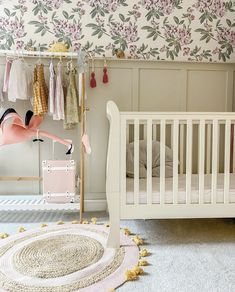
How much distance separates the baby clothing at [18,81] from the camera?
2.42 metres

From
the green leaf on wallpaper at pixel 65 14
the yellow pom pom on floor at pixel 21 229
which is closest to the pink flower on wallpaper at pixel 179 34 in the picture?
the green leaf on wallpaper at pixel 65 14

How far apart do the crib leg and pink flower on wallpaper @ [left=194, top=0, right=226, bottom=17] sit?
207 cm

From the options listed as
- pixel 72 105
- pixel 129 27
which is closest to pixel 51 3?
pixel 129 27

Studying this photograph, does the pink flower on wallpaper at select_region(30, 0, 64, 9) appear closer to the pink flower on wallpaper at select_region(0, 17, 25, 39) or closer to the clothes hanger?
the pink flower on wallpaper at select_region(0, 17, 25, 39)

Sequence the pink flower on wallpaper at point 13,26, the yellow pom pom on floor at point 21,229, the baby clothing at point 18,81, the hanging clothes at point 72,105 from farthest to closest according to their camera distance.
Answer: the pink flower on wallpaper at point 13,26
the hanging clothes at point 72,105
the baby clothing at point 18,81
the yellow pom pom on floor at point 21,229

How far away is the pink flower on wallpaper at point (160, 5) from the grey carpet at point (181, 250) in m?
1.98

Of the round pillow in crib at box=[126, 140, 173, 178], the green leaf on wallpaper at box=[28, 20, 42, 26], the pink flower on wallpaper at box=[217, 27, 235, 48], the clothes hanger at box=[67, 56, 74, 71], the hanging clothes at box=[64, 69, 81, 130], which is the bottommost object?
the round pillow in crib at box=[126, 140, 173, 178]

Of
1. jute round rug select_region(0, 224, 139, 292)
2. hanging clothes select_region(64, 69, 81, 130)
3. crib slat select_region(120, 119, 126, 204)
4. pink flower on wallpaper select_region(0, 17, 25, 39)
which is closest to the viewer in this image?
jute round rug select_region(0, 224, 139, 292)

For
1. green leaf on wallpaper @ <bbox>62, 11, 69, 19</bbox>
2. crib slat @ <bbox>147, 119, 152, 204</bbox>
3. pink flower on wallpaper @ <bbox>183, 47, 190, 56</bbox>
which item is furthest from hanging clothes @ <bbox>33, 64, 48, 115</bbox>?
pink flower on wallpaper @ <bbox>183, 47, 190, 56</bbox>

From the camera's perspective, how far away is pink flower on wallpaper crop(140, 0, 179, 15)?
2.79 metres

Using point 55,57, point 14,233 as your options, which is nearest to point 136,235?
point 14,233

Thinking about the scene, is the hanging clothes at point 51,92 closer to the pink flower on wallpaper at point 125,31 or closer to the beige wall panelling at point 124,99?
the beige wall panelling at point 124,99

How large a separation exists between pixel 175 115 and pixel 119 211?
2.39 feet

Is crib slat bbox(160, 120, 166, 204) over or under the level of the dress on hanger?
under
